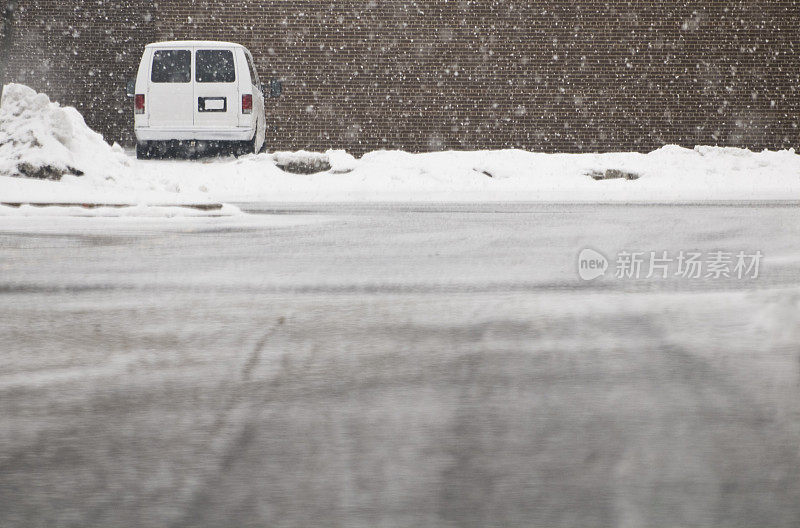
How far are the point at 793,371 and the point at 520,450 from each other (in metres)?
1.49

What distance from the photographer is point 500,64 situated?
2092 centimetres

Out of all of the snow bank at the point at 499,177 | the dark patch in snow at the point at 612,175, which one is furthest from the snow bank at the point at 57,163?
the dark patch in snow at the point at 612,175

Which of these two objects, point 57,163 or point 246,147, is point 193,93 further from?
point 57,163

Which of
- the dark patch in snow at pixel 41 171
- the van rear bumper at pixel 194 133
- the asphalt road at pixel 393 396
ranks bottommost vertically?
the asphalt road at pixel 393 396

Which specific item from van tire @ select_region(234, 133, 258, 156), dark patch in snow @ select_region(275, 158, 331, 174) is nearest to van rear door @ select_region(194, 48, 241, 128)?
van tire @ select_region(234, 133, 258, 156)

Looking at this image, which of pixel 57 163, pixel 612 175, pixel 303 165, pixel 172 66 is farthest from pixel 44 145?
pixel 612 175

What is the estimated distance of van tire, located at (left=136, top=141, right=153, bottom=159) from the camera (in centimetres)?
1739

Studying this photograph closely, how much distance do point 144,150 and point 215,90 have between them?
177 cm

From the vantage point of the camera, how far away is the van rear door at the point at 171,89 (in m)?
16.8

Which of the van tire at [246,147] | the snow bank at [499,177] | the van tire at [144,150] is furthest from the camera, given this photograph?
the van tire at [246,147]

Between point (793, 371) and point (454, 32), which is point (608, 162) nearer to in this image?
point (454, 32)

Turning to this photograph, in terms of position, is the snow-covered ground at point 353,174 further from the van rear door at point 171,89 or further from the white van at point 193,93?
the van rear door at point 171,89

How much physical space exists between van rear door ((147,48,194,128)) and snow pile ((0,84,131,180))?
1.71 meters

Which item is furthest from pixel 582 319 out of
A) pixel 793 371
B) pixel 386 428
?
pixel 386 428
